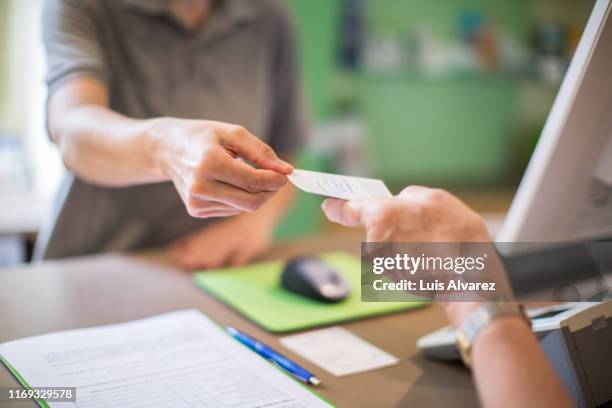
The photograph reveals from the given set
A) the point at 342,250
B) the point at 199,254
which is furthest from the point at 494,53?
the point at 199,254

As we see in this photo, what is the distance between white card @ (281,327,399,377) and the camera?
2.25 ft

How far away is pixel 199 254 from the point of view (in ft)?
3.39

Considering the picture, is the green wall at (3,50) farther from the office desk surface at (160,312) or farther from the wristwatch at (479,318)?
the wristwatch at (479,318)

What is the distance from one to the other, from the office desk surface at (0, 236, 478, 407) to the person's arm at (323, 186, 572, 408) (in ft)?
0.40

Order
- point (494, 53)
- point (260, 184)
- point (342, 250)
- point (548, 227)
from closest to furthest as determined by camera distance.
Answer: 1. point (260, 184)
2. point (548, 227)
3. point (342, 250)
4. point (494, 53)

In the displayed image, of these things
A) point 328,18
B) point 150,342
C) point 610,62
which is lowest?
point 150,342

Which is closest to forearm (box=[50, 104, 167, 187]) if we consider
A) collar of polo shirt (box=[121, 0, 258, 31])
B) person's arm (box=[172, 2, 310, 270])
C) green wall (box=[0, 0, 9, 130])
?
person's arm (box=[172, 2, 310, 270])

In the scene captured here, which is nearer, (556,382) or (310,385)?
(556,382)

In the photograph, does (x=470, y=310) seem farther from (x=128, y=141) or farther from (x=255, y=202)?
(x=128, y=141)

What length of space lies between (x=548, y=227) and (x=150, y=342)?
20.6 inches

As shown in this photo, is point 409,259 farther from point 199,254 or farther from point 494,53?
point 494,53

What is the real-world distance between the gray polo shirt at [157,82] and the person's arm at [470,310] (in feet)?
1.95

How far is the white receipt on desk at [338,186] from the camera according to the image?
22.7 inches

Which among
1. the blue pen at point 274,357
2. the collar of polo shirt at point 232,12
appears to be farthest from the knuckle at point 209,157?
the collar of polo shirt at point 232,12
